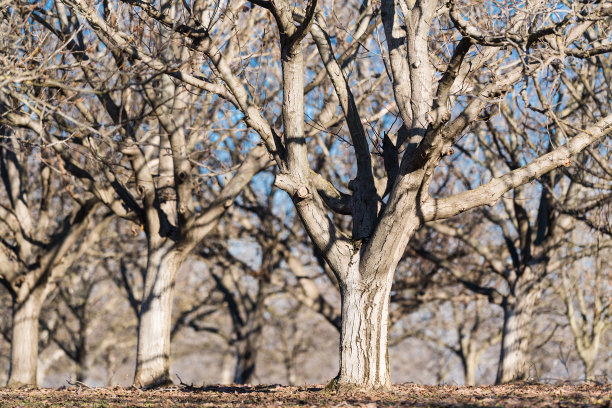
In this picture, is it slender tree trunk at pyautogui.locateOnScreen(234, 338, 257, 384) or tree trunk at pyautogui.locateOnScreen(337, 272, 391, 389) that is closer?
tree trunk at pyautogui.locateOnScreen(337, 272, 391, 389)

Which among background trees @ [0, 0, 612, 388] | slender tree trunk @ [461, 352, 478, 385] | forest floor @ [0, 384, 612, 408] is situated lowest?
forest floor @ [0, 384, 612, 408]

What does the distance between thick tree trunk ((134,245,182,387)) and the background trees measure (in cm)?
3

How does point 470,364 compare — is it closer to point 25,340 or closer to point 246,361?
point 246,361

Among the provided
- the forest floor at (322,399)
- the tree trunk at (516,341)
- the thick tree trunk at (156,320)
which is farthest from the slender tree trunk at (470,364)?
the forest floor at (322,399)

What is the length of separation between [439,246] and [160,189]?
673 cm

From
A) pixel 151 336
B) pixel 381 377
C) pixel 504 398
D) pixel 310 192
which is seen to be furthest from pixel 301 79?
Answer: pixel 151 336

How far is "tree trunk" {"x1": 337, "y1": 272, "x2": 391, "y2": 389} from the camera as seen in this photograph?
6051mm

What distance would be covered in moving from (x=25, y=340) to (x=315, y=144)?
7.00 metres

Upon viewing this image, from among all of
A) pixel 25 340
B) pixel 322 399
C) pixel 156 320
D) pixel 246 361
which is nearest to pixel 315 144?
pixel 246 361

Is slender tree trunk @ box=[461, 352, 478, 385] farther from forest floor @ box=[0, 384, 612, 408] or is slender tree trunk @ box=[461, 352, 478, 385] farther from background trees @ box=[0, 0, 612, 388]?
forest floor @ box=[0, 384, 612, 408]

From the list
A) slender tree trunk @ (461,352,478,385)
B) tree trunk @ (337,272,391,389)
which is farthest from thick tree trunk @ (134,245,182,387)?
slender tree trunk @ (461,352,478,385)

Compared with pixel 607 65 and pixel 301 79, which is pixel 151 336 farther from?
pixel 607 65

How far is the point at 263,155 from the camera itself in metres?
8.84

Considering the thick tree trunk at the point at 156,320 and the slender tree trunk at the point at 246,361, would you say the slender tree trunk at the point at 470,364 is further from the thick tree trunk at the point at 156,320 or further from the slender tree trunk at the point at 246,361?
the thick tree trunk at the point at 156,320
